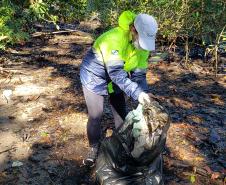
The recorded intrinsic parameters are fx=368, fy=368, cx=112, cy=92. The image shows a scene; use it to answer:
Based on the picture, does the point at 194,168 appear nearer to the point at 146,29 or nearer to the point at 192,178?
the point at 192,178

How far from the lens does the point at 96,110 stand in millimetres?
3941

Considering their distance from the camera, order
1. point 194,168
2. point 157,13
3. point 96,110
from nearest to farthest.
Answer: point 96,110, point 194,168, point 157,13

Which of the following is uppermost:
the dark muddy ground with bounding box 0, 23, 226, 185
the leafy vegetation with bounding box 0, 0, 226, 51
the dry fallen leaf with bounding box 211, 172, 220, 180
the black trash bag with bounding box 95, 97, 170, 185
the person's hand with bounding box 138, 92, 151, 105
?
the leafy vegetation with bounding box 0, 0, 226, 51

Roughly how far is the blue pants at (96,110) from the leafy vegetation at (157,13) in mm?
3021

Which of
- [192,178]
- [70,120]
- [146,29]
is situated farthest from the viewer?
[70,120]

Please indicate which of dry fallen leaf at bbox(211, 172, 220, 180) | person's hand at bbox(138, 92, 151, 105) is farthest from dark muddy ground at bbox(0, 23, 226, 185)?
person's hand at bbox(138, 92, 151, 105)

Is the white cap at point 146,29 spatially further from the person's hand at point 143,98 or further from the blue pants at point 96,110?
the blue pants at point 96,110

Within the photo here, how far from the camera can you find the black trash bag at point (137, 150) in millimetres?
3385

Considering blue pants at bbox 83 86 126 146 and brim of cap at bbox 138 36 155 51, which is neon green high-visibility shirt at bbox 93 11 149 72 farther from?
blue pants at bbox 83 86 126 146

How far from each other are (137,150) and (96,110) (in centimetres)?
77

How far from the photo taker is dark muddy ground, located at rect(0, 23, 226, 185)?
4223 mm

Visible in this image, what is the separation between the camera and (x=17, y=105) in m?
5.93

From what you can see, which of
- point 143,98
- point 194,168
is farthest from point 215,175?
point 143,98

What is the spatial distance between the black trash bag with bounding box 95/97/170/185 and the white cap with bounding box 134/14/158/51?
54cm
